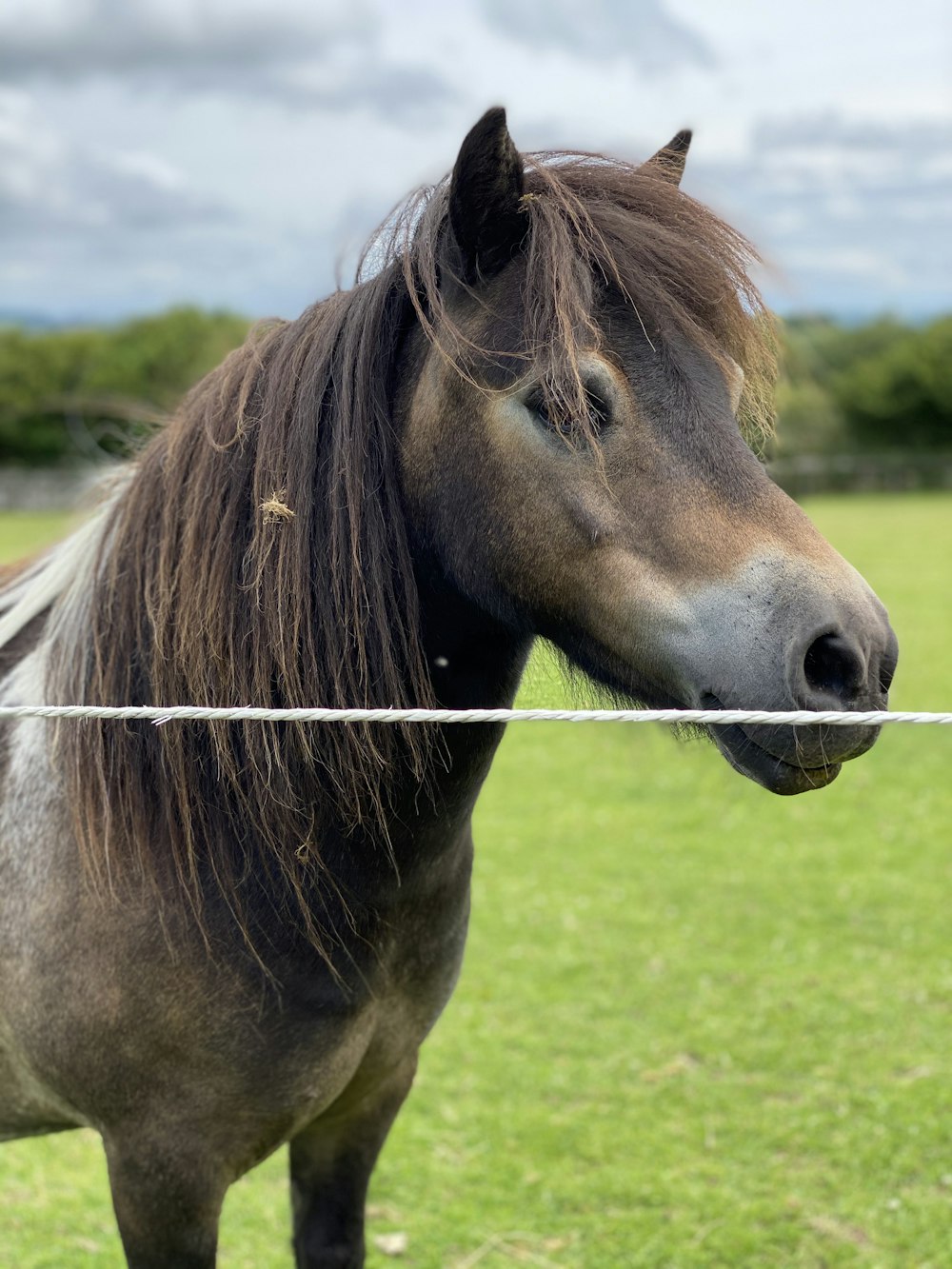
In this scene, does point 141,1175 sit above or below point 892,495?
→ above

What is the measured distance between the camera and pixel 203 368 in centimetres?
3756

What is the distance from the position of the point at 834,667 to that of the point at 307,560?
86 centimetres

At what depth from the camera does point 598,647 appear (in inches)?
68.4

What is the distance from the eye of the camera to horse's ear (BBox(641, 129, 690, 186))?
199cm

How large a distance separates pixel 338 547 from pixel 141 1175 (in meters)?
1.23

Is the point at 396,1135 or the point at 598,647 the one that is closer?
the point at 598,647

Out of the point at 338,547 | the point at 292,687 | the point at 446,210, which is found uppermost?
the point at 446,210

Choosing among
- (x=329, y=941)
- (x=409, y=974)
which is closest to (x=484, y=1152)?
(x=409, y=974)

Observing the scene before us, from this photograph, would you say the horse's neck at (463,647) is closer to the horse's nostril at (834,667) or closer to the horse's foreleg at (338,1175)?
the horse's nostril at (834,667)

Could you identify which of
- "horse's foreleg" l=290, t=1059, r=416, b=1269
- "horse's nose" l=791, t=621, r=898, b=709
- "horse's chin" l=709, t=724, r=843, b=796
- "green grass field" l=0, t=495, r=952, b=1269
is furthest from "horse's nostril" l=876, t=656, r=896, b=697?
"horse's foreleg" l=290, t=1059, r=416, b=1269

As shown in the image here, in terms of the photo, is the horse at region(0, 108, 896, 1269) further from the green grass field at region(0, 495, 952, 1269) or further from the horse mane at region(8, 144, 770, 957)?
the green grass field at region(0, 495, 952, 1269)

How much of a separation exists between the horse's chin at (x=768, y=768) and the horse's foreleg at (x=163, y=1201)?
125 cm

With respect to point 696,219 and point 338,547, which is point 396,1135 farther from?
point 696,219

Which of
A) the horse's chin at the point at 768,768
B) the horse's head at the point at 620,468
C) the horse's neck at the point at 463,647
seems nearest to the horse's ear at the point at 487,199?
the horse's head at the point at 620,468
